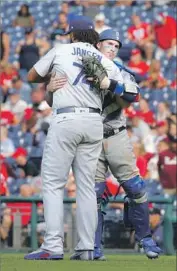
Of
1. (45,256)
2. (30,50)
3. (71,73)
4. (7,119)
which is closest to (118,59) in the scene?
(7,119)

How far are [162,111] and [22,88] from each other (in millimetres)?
2764

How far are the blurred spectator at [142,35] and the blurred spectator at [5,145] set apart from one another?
10.9 feet

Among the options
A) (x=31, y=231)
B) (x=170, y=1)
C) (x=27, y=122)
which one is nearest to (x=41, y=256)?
(x=31, y=231)

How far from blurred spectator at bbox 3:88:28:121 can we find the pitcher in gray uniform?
909 centimetres

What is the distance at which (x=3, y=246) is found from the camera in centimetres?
1048

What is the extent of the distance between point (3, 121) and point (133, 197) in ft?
28.3

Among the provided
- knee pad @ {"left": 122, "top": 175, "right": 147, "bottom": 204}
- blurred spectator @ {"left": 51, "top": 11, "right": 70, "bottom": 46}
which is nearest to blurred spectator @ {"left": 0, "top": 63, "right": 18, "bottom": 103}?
blurred spectator @ {"left": 51, "top": 11, "right": 70, "bottom": 46}

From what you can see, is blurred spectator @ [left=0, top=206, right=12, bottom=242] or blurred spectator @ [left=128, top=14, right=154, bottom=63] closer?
blurred spectator @ [left=0, top=206, right=12, bottom=242]

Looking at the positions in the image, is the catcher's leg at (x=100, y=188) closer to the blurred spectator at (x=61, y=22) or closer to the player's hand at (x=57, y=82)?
the player's hand at (x=57, y=82)

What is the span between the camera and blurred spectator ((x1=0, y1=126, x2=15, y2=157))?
49.0ft

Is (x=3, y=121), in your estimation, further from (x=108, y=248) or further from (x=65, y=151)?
(x=65, y=151)

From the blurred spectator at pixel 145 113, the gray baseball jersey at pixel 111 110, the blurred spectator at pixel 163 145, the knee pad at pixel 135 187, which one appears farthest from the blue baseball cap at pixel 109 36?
the blurred spectator at pixel 145 113

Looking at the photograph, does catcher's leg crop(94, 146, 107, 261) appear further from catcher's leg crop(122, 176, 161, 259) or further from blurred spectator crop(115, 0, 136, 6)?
blurred spectator crop(115, 0, 136, 6)

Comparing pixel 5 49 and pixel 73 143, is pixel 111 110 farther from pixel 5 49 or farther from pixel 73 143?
pixel 5 49
